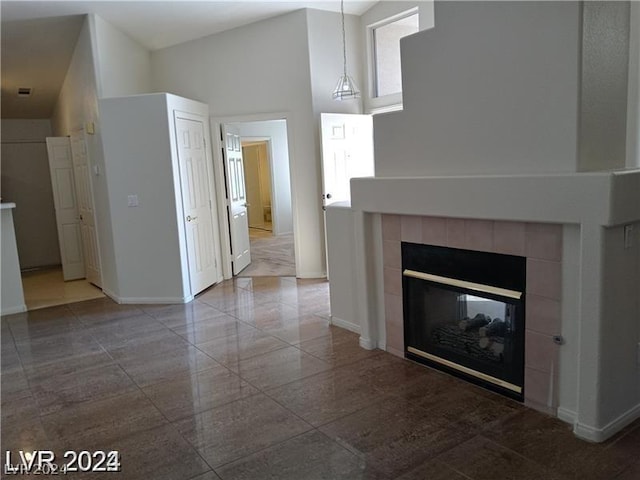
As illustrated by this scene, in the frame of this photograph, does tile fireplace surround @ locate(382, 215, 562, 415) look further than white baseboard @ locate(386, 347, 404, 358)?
No

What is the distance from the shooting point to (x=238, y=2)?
5047mm

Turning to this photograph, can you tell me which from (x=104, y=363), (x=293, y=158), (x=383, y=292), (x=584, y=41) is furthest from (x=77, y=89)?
(x=584, y=41)

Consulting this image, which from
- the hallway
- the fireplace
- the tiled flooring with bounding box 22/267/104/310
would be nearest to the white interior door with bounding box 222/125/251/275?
the hallway

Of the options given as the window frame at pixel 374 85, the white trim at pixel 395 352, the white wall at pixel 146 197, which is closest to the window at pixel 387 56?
the window frame at pixel 374 85

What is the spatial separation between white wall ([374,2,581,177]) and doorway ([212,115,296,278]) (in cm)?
302

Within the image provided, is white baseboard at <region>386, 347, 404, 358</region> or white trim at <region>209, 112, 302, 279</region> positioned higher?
white trim at <region>209, 112, 302, 279</region>

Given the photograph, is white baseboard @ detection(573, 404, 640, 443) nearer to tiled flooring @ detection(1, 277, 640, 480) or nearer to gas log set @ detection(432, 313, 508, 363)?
tiled flooring @ detection(1, 277, 640, 480)

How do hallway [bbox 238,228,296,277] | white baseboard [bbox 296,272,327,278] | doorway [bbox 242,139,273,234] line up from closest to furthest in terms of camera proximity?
white baseboard [bbox 296,272,327,278]
hallway [bbox 238,228,296,277]
doorway [bbox 242,139,273,234]

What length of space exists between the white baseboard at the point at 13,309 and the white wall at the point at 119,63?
242 cm

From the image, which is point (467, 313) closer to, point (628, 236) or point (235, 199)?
point (628, 236)

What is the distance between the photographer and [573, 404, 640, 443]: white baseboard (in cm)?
232

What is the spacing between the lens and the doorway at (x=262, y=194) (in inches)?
242

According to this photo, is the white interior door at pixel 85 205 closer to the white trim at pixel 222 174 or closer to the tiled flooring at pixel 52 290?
the tiled flooring at pixel 52 290

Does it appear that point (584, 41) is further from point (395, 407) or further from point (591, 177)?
point (395, 407)
